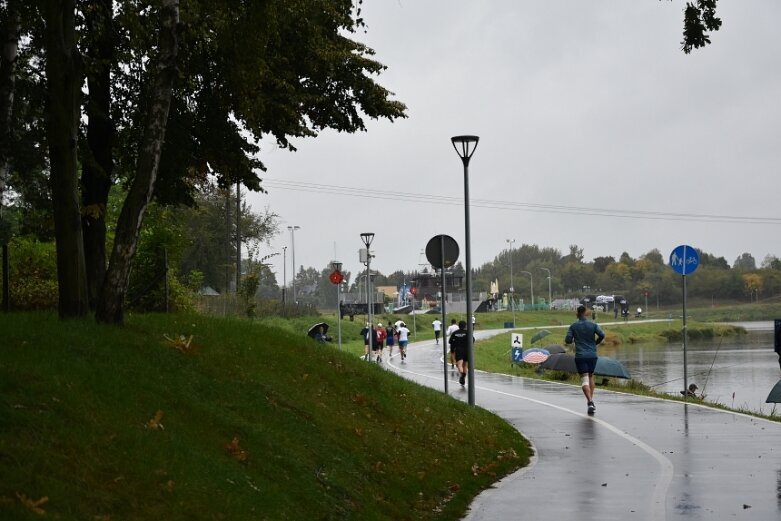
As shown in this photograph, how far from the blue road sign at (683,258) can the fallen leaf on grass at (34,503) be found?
18946mm

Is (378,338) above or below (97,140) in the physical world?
below

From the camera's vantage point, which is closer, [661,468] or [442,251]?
[661,468]

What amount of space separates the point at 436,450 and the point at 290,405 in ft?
8.05

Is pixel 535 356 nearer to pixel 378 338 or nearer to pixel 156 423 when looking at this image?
pixel 378 338

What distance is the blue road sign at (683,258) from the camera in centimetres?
2312

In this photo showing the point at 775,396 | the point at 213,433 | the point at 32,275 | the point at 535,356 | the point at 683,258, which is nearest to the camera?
the point at 213,433

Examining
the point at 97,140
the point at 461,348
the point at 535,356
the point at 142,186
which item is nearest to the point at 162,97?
the point at 142,186

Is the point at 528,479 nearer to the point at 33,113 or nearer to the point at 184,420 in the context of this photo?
the point at 184,420

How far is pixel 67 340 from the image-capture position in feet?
31.8

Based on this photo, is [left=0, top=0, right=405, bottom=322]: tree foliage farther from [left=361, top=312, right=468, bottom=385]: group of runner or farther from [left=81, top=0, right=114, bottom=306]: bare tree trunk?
[left=361, top=312, right=468, bottom=385]: group of runner

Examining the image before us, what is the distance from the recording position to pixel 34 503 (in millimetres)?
5773

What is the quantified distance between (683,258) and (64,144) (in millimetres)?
15321

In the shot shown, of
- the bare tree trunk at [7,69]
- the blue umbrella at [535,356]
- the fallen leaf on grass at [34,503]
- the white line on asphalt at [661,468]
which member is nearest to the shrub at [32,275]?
the bare tree trunk at [7,69]

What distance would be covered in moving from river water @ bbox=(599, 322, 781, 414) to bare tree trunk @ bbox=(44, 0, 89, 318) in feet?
55.4
